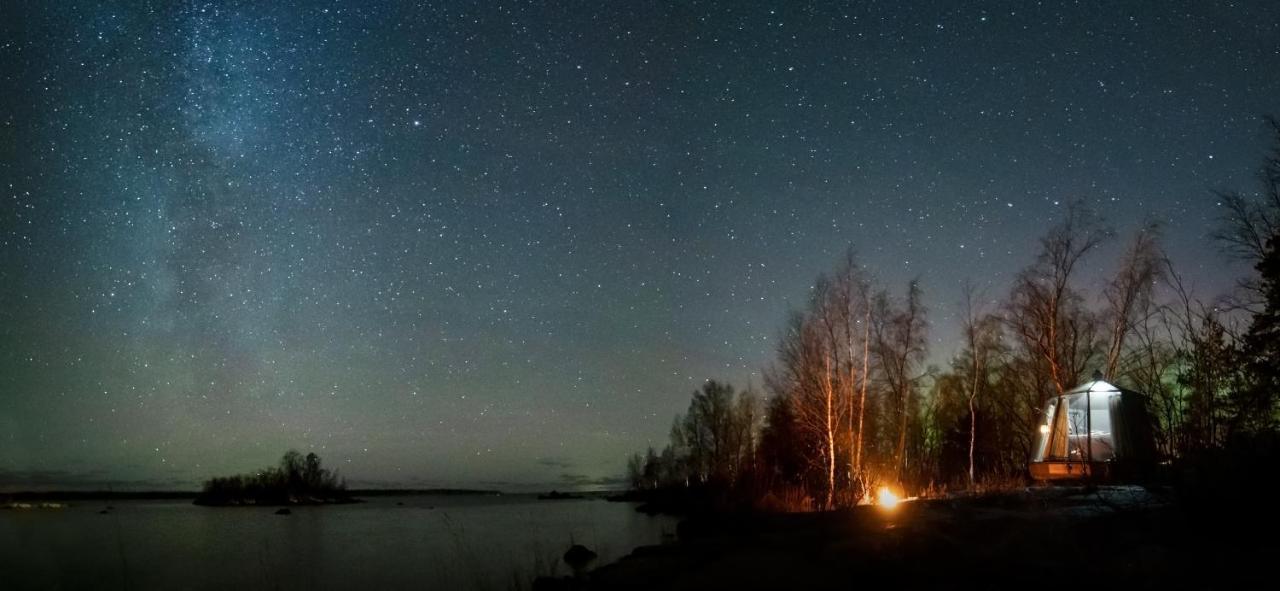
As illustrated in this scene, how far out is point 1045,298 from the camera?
1177 inches

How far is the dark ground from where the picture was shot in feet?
26.2

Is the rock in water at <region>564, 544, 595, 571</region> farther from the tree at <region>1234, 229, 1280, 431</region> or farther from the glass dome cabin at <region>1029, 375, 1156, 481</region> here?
the tree at <region>1234, 229, 1280, 431</region>

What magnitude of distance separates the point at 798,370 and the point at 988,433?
1464 centimetres

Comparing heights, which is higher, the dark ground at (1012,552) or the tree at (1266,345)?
the tree at (1266,345)

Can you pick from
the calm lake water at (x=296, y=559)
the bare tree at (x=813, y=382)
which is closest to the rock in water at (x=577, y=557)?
the calm lake water at (x=296, y=559)

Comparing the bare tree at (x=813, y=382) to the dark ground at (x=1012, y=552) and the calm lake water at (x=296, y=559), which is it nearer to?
the calm lake water at (x=296, y=559)

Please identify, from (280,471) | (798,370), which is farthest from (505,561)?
(280,471)

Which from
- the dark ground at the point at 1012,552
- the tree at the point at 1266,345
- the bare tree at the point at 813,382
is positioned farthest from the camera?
the bare tree at the point at 813,382

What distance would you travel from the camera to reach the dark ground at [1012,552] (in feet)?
26.2

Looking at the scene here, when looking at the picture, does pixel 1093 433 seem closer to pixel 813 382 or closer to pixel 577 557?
pixel 813 382

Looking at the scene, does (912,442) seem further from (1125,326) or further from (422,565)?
(422,565)

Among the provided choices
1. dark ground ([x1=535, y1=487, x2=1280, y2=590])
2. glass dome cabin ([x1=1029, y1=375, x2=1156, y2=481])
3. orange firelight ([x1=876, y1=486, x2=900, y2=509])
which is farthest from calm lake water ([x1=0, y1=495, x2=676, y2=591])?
glass dome cabin ([x1=1029, y1=375, x2=1156, y2=481])

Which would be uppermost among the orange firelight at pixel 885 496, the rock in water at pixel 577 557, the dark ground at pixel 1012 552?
the dark ground at pixel 1012 552

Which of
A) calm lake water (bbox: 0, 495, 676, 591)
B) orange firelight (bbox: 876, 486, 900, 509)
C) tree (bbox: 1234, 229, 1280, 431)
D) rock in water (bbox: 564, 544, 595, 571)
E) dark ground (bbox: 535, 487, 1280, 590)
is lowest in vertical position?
calm lake water (bbox: 0, 495, 676, 591)
